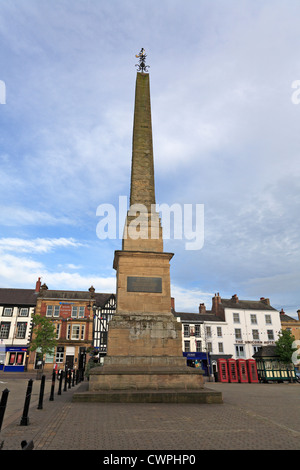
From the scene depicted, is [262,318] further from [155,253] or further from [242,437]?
[242,437]

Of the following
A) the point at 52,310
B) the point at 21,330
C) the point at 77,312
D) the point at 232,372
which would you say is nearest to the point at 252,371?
the point at 232,372

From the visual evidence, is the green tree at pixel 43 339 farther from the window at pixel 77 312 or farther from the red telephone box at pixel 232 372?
the red telephone box at pixel 232 372

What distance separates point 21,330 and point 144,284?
3368cm

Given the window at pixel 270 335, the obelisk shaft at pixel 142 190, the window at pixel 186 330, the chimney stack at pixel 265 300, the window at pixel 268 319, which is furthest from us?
the chimney stack at pixel 265 300

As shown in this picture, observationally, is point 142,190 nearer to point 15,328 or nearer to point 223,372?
point 223,372

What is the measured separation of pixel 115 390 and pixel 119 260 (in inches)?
191

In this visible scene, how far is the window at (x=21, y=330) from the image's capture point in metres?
38.9

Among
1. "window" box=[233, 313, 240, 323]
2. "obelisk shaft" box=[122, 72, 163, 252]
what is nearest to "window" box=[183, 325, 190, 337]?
"window" box=[233, 313, 240, 323]

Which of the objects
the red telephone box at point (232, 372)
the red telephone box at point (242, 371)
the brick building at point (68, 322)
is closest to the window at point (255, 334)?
the red telephone box at point (242, 371)

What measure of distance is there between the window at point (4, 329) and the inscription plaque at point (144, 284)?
33975 millimetres

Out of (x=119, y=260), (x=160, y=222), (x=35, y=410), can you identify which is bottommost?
(x=35, y=410)

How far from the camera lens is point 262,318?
4209 centimetres

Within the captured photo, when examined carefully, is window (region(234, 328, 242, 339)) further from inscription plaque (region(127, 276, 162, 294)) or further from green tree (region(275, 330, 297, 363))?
inscription plaque (region(127, 276, 162, 294))
